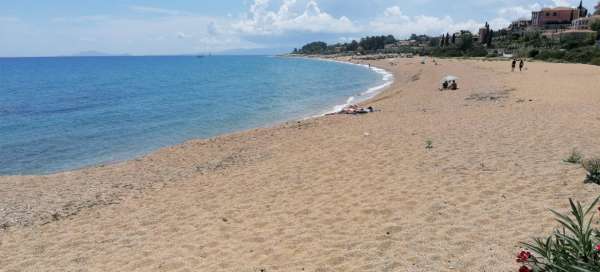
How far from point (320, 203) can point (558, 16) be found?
148 metres

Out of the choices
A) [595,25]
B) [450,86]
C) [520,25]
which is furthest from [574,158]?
[520,25]

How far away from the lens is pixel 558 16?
128 meters

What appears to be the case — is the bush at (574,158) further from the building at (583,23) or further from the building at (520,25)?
the building at (520,25)

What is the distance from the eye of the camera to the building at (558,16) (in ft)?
413

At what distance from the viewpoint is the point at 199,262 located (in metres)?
6.13

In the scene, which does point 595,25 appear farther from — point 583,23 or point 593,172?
point 593,172

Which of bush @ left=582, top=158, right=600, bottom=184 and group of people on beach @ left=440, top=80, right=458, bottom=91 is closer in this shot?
bush @ left=582, top=158, right=600, bottom=184

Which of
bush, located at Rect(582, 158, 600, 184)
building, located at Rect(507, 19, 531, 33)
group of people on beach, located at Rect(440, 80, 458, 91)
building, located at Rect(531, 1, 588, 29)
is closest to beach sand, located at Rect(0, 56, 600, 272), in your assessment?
bush, located at Rect(582, 158, 600, 184)

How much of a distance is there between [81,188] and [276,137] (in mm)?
7654

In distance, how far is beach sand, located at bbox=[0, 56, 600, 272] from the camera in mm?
5961

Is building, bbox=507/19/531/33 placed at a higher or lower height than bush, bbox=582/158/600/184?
higher

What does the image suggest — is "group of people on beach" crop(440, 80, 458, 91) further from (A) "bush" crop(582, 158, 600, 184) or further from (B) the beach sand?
(A) "bush" crop(582, 158, 600, 184)

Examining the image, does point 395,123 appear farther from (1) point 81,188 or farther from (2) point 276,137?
(1) point 81,188

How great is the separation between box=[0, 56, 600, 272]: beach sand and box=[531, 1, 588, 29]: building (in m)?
135
